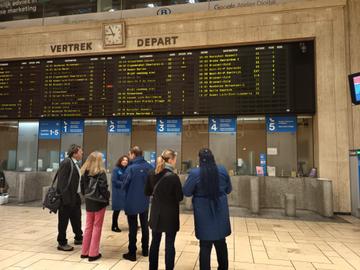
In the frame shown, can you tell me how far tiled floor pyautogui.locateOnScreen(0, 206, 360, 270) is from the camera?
149 inches

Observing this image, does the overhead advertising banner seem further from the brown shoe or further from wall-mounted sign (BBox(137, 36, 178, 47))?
the brown shoe

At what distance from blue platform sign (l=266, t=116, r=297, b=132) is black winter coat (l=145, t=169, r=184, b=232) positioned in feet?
17.0

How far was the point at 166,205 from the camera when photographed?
332cm

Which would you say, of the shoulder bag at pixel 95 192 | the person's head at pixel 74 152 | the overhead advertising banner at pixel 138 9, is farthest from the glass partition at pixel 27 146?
the shoulder bag at pixel 95 192

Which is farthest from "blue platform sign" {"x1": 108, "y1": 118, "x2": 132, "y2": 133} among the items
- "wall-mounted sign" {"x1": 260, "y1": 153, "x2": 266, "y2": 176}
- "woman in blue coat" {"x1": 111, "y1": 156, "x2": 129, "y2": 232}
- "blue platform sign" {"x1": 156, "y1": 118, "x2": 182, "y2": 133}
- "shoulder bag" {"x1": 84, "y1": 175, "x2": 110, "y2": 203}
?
"shoulder bag" {"x1": 84, "y1": 175, "x2": 110, "y2": 203}

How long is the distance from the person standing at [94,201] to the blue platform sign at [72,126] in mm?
5319

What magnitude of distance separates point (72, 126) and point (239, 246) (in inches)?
254

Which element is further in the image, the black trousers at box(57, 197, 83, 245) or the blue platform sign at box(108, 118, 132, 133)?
the blue platform sign at box(108, 118, 132, 133)

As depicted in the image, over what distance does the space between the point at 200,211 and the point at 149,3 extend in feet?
22.7

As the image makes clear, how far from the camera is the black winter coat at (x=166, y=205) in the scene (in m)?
3.27

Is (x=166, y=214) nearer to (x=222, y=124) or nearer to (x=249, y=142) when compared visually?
(x=222, y=124)

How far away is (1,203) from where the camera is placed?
26.2ft

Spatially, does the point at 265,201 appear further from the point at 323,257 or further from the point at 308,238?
the point at 323,257

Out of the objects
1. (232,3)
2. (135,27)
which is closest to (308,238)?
(232,3)
